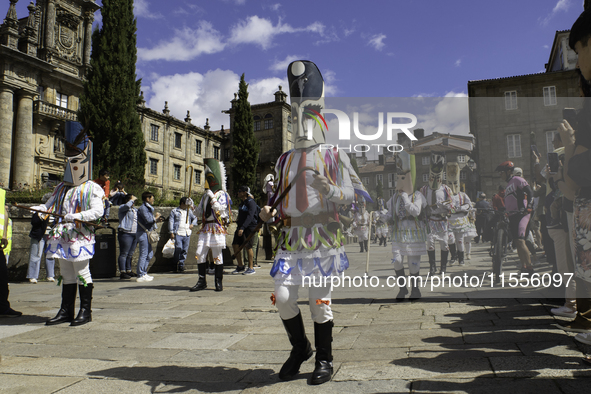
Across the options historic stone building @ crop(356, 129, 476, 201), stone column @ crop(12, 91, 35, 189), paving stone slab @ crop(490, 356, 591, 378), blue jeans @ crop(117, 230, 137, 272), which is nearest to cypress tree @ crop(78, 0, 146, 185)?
stone column @ crop(12, 91, 35, 189)

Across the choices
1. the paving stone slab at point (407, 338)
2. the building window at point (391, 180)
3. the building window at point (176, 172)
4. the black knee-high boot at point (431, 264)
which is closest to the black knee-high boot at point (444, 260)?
the black knee-high boot at point (431, 264)

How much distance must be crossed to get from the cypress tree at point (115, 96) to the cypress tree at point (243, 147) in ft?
51.8

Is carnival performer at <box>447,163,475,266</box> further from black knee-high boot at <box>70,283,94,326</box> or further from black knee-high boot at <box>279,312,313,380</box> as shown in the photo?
black knee-high boot at <box>70,283,94,326</box>

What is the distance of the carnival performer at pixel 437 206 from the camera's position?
617 cm

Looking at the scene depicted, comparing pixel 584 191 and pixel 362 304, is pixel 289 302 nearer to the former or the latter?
pixel 584 191

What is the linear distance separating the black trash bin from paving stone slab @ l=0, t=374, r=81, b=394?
6.92 meters

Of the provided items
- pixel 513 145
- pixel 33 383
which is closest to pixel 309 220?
pixel 33 383

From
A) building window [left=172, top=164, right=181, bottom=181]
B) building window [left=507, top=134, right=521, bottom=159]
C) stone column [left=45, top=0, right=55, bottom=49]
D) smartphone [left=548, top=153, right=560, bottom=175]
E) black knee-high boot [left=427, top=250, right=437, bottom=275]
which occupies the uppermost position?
stone column [left=45, top=0, right=55, bottom=49]

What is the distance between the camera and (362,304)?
19.6 ft

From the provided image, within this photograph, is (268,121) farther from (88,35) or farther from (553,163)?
(553,163)

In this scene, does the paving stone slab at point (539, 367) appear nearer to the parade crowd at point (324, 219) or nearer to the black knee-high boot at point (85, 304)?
the parade crowd at point (324, 219)

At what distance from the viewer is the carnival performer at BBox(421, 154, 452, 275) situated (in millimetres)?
6168

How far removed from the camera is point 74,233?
521 centimetres

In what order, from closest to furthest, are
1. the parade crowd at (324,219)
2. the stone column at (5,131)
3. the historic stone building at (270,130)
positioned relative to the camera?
the parade crowd at (324,219) → the stone column at (5,131) → the historic stone building at (270,130)
